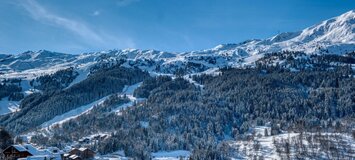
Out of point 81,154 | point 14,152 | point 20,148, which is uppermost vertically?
point 20,148

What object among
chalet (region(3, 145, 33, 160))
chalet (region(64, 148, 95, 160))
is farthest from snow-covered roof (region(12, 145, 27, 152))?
chalet (region(64, 148, 95, 160))

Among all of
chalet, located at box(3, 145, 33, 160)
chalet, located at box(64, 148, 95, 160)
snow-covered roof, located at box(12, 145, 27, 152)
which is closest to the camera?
chalet, located at box(3, 145, 33, 160)

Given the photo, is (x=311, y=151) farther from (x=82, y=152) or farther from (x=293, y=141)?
(x=82, y=152)

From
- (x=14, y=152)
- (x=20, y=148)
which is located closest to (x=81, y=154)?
(x=20, y=148)

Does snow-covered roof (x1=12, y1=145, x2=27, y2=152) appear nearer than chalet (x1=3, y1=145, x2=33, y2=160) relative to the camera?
No

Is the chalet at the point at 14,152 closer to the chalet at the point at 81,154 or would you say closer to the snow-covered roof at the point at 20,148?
the snow-covered roof at the point at 20,148

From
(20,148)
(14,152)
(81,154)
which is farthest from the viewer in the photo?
(81,154)

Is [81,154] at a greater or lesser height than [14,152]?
lesser

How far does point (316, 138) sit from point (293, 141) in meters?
10.4

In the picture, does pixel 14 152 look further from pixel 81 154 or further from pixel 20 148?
pixel 81 154

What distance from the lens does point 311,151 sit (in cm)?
18350

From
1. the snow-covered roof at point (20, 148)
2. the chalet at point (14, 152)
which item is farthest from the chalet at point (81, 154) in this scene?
the chalet at point (14, 152)

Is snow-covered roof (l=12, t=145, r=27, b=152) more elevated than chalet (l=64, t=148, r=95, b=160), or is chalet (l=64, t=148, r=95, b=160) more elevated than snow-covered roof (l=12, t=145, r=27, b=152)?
snow-covered roof (l=12, t=145, r=27, b=152)

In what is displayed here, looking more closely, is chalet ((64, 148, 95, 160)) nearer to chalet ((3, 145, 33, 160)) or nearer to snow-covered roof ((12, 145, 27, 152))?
snow-covered roof ((12, 145, 27, 152))
